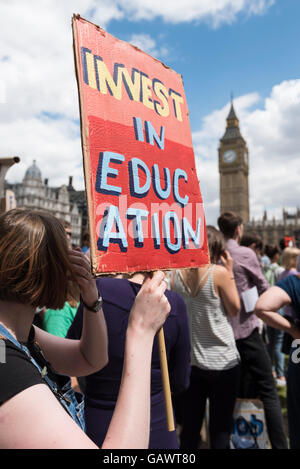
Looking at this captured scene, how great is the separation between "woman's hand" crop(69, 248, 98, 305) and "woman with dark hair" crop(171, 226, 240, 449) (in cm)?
131

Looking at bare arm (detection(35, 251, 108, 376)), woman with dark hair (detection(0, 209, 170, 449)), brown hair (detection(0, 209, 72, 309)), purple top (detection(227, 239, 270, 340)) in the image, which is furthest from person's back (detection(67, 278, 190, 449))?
purple top (detection(227, 239, 270, 340))

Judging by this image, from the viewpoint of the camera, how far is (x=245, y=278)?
Answer: 319 cm

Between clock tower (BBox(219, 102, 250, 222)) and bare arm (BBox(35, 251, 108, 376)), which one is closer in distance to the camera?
bare arm (BBox(35, 251, 108, 376))

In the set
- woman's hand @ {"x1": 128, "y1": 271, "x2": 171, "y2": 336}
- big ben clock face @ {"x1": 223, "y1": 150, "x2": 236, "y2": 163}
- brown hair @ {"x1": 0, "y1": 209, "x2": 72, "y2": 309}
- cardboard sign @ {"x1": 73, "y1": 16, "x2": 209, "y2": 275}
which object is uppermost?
big ben clock face @ {"x1": 223, "y1": 150, "x2": 236, "y2": 163}

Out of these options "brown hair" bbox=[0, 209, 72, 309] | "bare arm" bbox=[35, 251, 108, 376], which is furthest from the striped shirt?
"brown hair" bbox=[0, 209, 72, 309]

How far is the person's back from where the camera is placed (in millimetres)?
1592

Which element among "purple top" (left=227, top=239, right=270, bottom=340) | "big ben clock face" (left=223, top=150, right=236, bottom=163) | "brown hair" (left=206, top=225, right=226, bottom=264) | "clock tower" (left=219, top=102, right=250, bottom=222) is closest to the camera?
"brown hair" (left=206, top=225, right=226, bottom=264)

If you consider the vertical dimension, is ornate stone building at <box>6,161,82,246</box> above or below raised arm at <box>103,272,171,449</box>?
above

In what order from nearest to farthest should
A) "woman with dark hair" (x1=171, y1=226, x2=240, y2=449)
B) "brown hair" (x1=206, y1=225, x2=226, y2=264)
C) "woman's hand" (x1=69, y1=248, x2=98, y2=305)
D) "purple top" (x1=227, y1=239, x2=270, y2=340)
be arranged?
"woman's hand" (x1=69, y1=248, x2=98, y2=305) < "woman with dark hair" (x1=171, y1=226, x2=240, y2=449) < "brown hair" (x1=206, y1=225, x2=226, y2=264) < "purple top" (x1=227, y1=239, x2=270, y2=340)

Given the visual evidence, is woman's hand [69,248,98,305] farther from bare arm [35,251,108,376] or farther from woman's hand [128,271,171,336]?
woman's hand [128,271,171,336]

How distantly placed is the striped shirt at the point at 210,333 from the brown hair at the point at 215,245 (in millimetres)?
123

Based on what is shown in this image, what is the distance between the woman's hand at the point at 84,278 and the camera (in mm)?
1349
